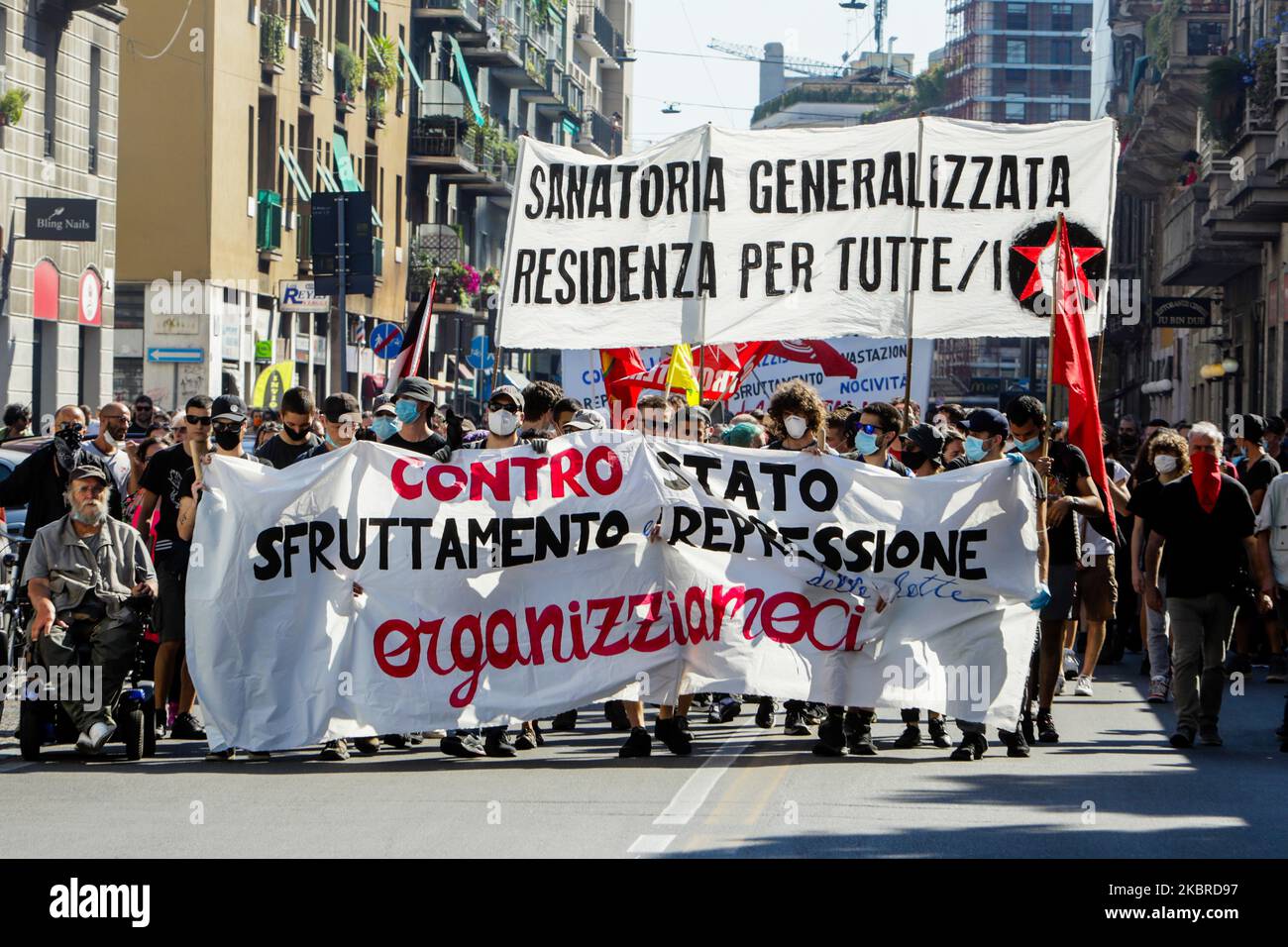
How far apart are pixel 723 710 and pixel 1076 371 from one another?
2.93 meters

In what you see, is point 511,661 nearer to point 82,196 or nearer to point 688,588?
point 688,588

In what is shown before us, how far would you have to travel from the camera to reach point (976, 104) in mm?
185125

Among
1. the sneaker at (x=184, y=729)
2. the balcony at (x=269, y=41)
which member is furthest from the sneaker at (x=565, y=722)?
the balcony at (x=269, y=41)

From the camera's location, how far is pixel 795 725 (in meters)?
13.3

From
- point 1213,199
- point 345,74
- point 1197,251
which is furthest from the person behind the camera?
point 345,74

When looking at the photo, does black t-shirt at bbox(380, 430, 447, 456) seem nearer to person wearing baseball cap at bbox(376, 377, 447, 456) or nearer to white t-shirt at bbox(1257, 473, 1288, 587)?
person wearing baseball cap at bbox(376, 377, 447, 456)

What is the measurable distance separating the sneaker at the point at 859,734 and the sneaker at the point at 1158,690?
379 cm

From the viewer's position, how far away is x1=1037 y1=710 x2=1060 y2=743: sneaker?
13219 millimetres

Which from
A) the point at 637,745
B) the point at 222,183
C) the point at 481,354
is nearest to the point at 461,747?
the point at 637,745

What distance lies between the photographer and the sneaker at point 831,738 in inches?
481

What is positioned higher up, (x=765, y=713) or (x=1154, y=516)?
(x=1154, y=516)

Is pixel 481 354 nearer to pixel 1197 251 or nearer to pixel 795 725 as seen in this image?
pixel 1197 251

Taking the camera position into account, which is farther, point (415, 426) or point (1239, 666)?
point (1239, 666)
